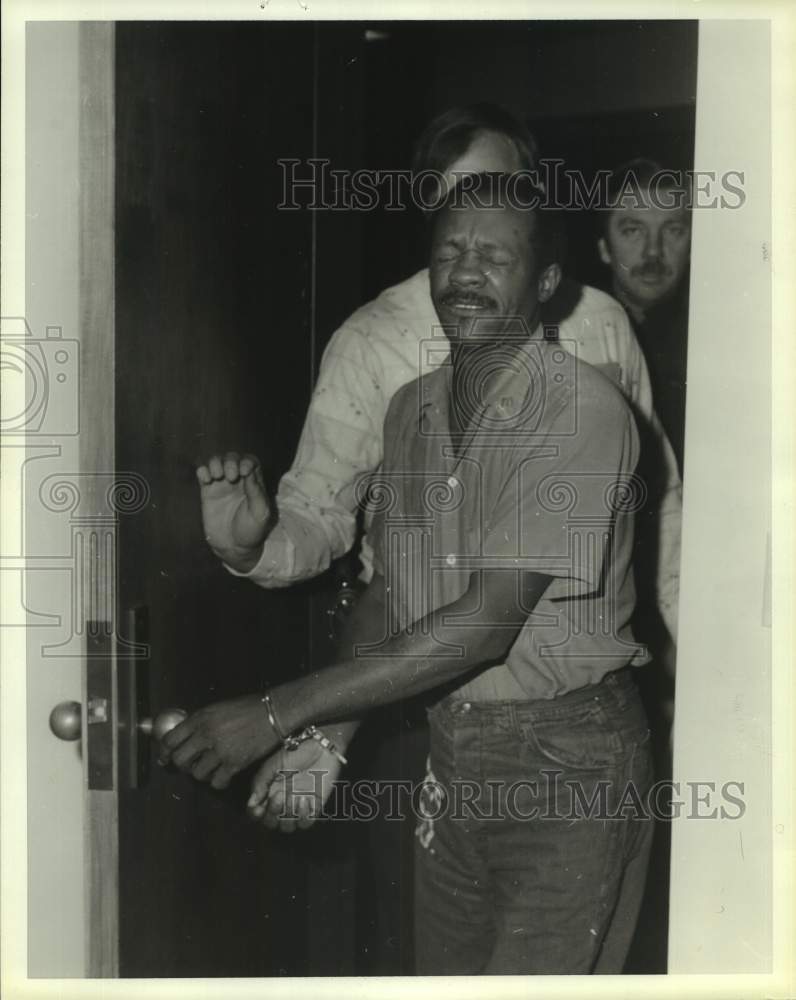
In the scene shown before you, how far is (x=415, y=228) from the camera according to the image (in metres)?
1.03

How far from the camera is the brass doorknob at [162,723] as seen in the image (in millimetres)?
1010

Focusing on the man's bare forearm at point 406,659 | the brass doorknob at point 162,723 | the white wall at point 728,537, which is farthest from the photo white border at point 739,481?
the man's bare forearm at point 406,659

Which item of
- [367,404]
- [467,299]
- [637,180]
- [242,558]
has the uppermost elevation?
[637,180]

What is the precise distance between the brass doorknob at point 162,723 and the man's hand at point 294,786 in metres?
0.10

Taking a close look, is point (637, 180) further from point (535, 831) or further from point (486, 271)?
point (535, 831)

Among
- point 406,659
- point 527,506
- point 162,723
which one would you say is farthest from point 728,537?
point 162,723

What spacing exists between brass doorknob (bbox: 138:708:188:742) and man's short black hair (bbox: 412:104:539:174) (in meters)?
0.59

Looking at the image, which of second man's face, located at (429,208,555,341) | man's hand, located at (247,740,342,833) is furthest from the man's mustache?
man's hand, located at (247,740,342,833)

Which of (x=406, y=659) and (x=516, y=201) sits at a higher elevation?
(x=516, y=201)

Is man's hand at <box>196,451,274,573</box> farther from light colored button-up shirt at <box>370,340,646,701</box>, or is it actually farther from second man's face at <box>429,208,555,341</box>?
second man's face at <box>429,208,555,341</box>

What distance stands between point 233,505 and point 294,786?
30 centimetres

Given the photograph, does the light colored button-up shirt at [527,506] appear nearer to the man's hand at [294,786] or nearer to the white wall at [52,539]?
the man's hand at [294,786]

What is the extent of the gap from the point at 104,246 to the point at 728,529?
669 mm

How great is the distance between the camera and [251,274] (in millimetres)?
1066
